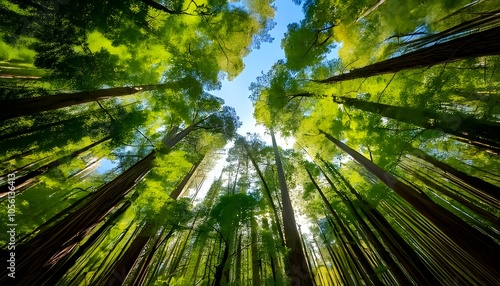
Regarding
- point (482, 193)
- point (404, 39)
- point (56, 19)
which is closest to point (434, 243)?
point (482, 193)

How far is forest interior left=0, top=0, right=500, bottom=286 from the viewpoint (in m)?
2.81

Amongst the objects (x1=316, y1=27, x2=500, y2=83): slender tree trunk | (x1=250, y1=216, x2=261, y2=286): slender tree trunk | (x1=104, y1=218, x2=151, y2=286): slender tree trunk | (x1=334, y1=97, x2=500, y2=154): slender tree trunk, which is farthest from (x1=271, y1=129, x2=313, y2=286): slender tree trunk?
(x1=316, y1=27, x2=500, y2=83): slender tree trunk

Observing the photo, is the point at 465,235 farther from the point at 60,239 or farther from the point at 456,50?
the point at 60,239

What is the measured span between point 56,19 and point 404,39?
20.6 ft

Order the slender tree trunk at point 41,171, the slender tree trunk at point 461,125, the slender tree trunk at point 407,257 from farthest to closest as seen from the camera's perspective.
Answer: the slender tree trunk at point 41,171 → the slender tree trunk at point 461,125 → the slender tree trunk at point 407,257

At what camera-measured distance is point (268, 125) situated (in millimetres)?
7254

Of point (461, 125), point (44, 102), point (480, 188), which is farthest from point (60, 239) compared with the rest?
point (461, 125)

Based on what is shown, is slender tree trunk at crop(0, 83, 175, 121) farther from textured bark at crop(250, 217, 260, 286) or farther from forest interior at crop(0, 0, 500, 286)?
textured bark at crop(250, 217, 260, 286)

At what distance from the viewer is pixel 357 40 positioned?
4.84 m

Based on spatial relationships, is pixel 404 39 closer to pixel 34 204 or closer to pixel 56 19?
pixel 56 19

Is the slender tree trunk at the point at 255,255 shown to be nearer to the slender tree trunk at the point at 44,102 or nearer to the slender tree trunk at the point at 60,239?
the slender tree trunk at the point at 60,239

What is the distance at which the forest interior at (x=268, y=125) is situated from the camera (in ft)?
9.21

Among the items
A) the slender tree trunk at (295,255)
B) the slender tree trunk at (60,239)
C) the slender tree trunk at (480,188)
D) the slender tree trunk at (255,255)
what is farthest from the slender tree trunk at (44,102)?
the slender tree trunk at (480,188)

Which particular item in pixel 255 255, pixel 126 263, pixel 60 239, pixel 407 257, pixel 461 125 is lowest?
pixel 60 239
